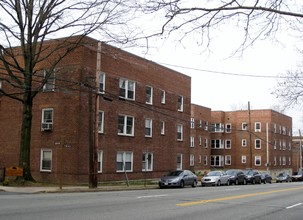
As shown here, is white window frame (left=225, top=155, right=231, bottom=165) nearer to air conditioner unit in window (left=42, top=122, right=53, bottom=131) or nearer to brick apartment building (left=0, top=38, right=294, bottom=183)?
brick apartment building (left=0, top=38, right=294, bottom=183)

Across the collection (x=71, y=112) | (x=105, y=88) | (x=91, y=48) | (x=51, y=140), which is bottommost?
(x=51, y=140)

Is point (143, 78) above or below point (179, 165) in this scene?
above

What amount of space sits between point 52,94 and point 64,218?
21459mm

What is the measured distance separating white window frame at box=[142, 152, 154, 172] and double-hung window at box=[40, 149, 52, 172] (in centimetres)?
905

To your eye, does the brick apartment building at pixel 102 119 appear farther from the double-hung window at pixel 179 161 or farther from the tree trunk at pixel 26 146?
the tree trunk at pixel 26 146

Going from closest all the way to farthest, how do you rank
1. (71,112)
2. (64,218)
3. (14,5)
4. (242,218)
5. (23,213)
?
(64,218)
(23,213)
(242,218)
(14,5)
(71,112)

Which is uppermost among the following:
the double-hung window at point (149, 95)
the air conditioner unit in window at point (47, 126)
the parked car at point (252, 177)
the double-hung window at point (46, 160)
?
the double-hung window at point (149, 95)

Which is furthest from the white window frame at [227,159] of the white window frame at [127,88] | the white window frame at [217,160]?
the white window frame at [127,88]

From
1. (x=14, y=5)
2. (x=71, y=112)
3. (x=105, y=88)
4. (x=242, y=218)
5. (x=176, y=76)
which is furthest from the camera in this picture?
(x=176, y=76)

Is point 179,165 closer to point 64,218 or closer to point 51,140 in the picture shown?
point 51,140

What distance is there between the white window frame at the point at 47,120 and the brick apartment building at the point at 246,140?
45104mm

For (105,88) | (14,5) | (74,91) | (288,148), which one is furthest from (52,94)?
(288,148)

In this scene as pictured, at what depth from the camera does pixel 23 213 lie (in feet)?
39.1

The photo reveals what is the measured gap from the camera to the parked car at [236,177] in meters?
40.8
